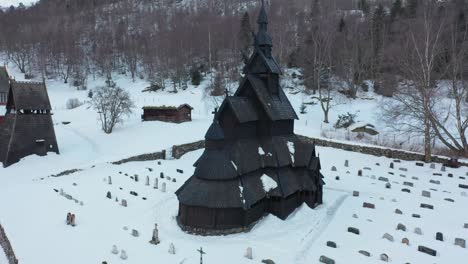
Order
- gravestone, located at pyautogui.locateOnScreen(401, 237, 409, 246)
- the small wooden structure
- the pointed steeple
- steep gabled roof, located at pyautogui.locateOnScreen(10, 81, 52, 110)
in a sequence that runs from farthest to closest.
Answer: the small wooden structure
steep gabled roof, located at pyautogui.locateOnScreen(10, 81, 52, 110)
the pointed steeple
gravestone, located at pyautogui.locateOnScreen(401, 237, 409, 246)

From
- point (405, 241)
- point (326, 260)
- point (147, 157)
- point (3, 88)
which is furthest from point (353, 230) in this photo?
point (3, 88)

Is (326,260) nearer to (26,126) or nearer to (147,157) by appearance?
(147,157)

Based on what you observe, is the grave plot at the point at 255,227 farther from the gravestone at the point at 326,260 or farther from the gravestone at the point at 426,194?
the gravestone at the point at 426,194

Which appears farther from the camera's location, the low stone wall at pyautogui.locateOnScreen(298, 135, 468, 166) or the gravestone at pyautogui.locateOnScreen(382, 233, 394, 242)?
the low stone wall at pyautogui.locateOnScreen(298, 135, 468, 166)

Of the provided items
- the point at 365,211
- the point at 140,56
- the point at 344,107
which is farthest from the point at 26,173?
the point at 140,56

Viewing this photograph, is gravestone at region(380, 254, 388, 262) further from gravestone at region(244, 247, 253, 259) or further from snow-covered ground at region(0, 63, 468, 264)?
gravestone at region(244, 247, 253, 259)

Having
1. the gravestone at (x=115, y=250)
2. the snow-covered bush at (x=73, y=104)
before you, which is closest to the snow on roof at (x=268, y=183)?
the gravestone at (x=115, y=250)

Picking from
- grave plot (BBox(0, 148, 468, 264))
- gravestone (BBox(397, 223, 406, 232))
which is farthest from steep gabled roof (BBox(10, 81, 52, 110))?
gravestone (BBox(397, 223, 406, 232))
